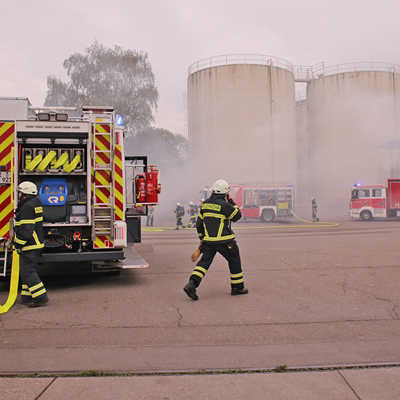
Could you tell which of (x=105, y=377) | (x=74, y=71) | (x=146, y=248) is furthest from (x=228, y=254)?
(x=74, y=71)

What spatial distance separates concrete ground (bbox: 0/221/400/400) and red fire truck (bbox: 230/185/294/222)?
19.2m

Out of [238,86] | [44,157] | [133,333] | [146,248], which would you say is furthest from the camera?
[238,86]

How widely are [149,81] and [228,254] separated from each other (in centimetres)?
3485

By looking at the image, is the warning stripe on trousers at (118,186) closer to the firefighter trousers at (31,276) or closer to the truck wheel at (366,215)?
the firefighter trousers at (31,276)

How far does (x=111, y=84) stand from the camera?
3784cm

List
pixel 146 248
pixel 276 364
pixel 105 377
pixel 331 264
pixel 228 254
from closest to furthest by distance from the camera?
pixel 105 377
pixel 276 364
pixel 228 254
pixel 331 264
pixel 146 248

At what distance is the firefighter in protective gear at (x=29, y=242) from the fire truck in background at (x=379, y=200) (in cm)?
2286

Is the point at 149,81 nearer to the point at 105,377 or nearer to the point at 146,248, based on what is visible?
the point at 146,248

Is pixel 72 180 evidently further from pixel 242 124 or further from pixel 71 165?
pixel 242 124

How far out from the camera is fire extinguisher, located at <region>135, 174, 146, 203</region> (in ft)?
26.0

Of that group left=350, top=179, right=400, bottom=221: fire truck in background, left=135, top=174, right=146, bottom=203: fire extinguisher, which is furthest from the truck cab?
left=135, top=174, right=146, bottom=203: fire extinguisher

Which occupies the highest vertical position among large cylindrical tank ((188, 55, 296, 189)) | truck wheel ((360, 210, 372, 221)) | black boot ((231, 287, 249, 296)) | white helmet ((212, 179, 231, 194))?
large cylindrical tank ((188, 55, 296, 189))

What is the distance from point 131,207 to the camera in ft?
26.2

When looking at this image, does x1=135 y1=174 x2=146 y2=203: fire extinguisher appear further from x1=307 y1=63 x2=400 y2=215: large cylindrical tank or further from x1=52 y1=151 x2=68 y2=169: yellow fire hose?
x1=307 y1=63 x2=400 y2=215: large cylindrical tank
